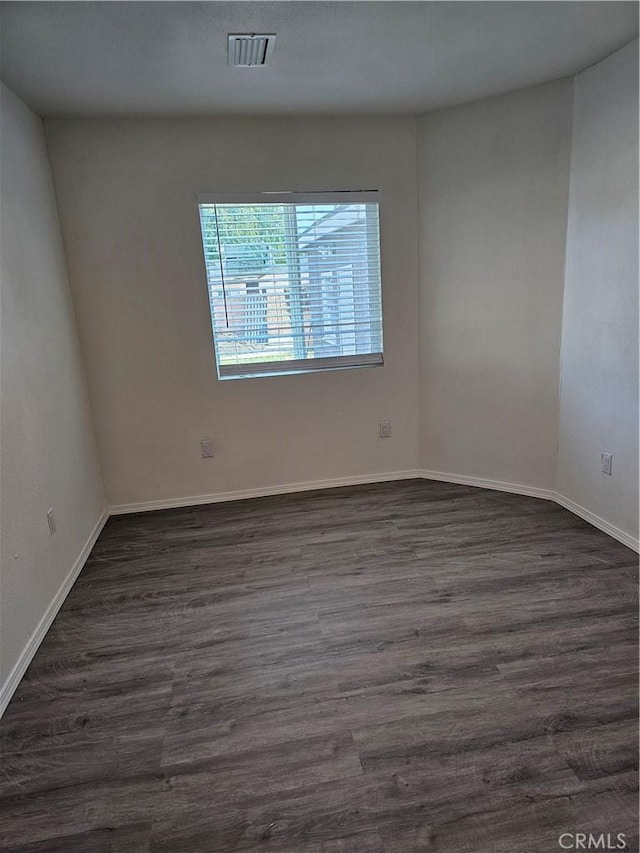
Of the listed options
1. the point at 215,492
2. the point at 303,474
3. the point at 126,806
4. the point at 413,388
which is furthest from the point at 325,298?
the point at 126,806

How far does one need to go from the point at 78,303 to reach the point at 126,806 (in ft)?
8.85

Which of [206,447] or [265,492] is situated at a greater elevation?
[206,447]

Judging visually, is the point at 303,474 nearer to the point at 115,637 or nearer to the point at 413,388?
the point at 413,388

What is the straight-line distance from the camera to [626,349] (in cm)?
251

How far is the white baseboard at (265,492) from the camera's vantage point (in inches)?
137

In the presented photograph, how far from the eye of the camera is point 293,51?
2.16 m

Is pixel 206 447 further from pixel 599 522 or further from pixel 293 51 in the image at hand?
pixel 599 522

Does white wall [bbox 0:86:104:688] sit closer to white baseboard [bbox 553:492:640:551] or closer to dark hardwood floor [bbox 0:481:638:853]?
dark hardwood floor [bbox 0:481:638:853]
